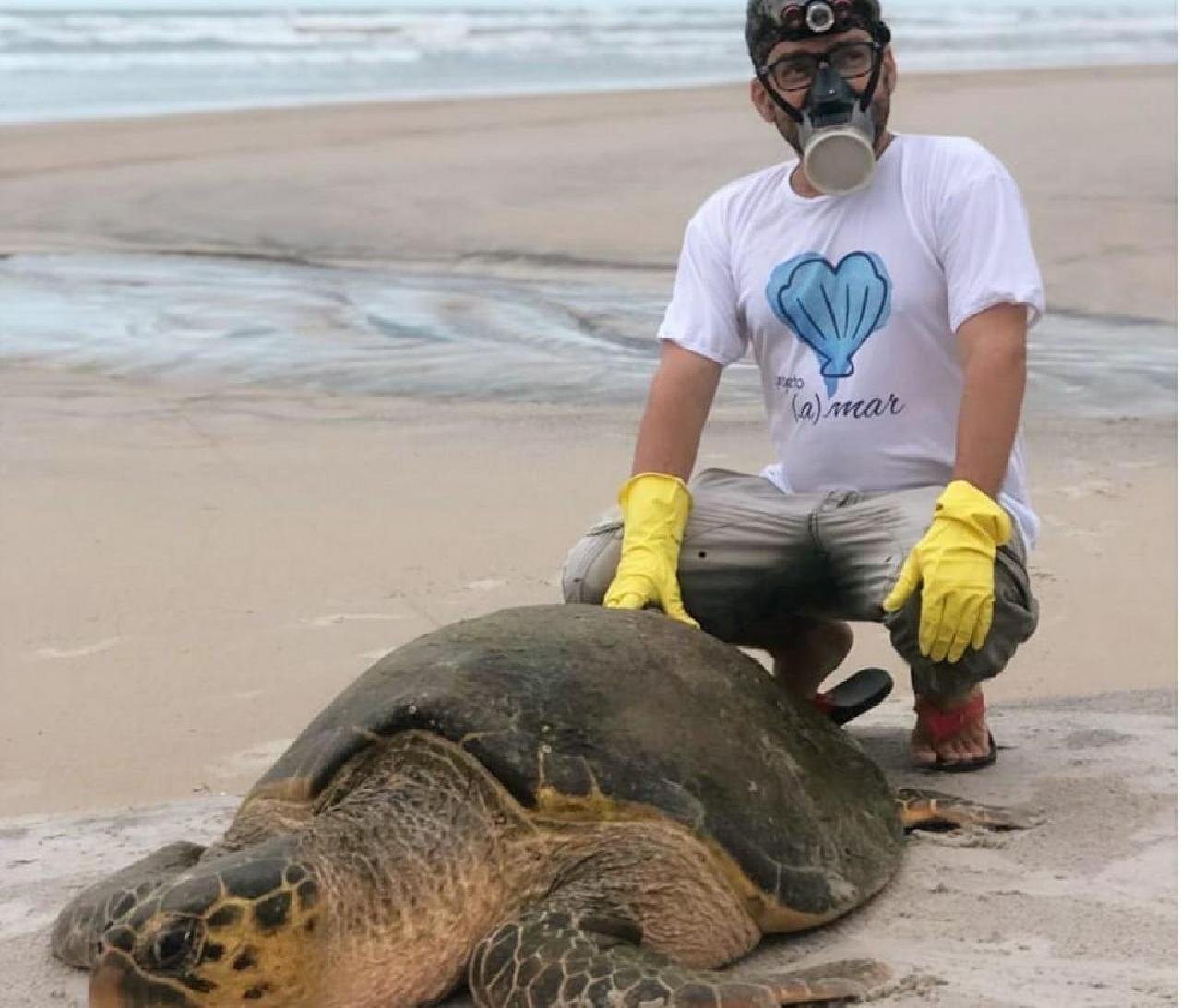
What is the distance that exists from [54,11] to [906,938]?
33.9 m

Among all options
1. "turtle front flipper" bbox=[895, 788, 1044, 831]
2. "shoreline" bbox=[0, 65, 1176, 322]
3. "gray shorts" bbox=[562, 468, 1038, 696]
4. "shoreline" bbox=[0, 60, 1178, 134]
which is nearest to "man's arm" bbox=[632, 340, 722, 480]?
"gray shorts" bbox=[562, 468, 1038, 696]

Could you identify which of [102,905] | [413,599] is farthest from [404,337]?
[102,905]

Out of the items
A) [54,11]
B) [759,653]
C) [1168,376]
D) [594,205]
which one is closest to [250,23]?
[54,11]

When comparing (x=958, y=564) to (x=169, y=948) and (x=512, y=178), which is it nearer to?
(x=169, y=948)

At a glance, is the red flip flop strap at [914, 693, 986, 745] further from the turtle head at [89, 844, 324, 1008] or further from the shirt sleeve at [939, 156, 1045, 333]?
the turtle head at [89, 844, 324, 1008]

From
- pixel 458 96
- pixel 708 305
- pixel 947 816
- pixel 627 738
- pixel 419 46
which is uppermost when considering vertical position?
pixel 419 46

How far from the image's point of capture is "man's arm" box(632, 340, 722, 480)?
11.5 feet

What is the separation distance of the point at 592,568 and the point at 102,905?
1175 mm

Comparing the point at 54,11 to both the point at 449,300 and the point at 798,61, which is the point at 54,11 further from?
the point at 798,61

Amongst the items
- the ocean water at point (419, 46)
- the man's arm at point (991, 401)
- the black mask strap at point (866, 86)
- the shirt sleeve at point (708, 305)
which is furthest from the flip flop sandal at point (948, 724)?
the ocean water at point (419, 46)

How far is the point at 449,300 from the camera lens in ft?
31.1

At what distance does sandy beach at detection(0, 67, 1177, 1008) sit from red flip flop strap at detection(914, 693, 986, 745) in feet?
0.35

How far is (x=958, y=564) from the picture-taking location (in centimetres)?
311

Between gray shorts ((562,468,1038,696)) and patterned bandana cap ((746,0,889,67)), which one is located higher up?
patterned bandana cap ((746,0,889,67))
